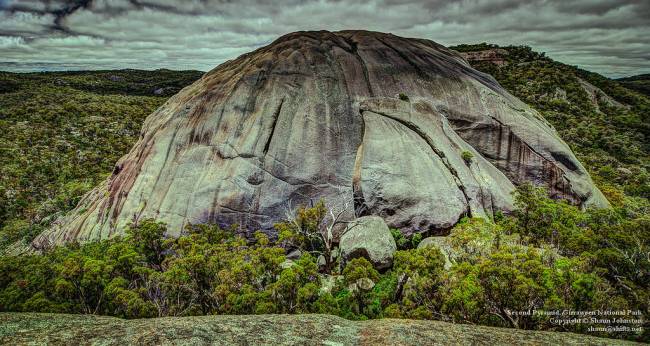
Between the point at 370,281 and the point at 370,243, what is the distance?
5.82m

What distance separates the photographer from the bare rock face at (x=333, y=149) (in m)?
30.8

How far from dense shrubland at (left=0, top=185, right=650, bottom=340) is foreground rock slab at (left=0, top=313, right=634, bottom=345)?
778cm

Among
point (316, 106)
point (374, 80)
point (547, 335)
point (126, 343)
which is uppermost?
point (374, 80)

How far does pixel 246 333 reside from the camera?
8.09 m

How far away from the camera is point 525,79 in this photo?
89.4 meters

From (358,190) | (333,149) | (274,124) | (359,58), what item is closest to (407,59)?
(359,58)

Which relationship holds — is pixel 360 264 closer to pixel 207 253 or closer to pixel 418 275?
pixel 418 275

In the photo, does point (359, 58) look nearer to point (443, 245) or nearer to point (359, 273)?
point (443, 245)

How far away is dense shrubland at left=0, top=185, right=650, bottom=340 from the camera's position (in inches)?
610

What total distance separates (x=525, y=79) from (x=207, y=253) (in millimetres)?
95401

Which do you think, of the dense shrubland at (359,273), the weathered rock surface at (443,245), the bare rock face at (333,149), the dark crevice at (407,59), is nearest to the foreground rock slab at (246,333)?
the dense shrubland at (359,273)

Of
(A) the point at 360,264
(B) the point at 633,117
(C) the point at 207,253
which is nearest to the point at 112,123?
(C) the point at 207,253

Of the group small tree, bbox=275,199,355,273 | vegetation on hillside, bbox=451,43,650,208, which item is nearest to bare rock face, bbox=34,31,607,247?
small tree, bbox=275,199,355,273

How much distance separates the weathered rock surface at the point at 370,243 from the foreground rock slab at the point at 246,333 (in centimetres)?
1756
